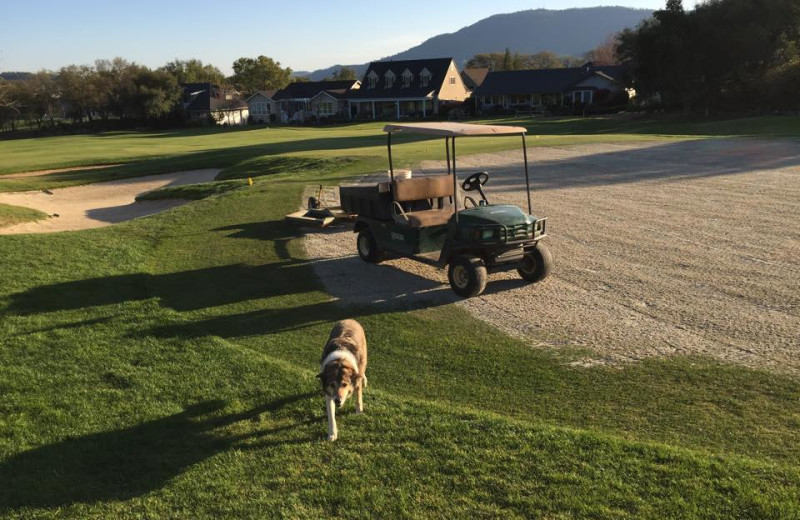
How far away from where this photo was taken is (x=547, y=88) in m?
77.8

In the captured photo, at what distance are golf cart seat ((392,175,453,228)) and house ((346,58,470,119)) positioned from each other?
71360mm

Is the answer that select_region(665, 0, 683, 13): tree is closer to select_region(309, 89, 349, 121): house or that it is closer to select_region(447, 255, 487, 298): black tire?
select_region(309, 89, 349, 121): house

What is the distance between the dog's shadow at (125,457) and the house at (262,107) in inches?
3649

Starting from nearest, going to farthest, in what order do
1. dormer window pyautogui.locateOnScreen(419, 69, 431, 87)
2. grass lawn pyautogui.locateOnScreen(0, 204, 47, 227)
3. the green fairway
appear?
grass lawn pyautogui.locateOnScreen(0, 204, 47, 227), the green fairway, dormer window pyautogui.locateOnScreen(419, 69, 431, 87)

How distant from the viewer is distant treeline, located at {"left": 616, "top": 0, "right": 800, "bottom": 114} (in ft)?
164

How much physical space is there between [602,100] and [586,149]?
1829 inches

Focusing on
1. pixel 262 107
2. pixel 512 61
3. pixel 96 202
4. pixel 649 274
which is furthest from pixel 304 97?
pixel 649 274

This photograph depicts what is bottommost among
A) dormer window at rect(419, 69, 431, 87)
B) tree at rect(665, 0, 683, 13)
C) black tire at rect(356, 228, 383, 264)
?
black tire at rect(356, 228, 383, 264)

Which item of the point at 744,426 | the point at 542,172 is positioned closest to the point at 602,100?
the point at 542,172

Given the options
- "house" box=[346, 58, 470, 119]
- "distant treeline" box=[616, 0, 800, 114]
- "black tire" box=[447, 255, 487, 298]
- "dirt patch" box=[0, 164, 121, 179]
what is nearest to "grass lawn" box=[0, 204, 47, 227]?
"dirt patch" box=[0, 164, 121, 179]

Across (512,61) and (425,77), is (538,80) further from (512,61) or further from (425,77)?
(512,61)

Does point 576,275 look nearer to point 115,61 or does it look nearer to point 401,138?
point 401,138

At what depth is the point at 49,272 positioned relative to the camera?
36.5ft

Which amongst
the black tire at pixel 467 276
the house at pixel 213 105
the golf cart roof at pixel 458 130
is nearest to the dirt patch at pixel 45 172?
the golf cart roof at pixel 458 130
